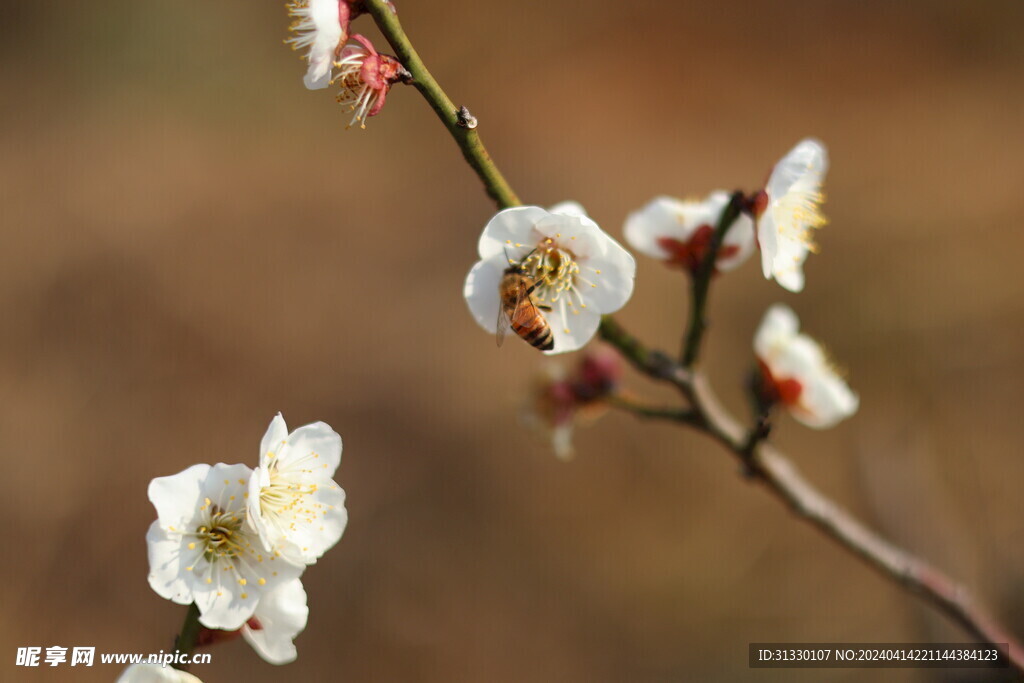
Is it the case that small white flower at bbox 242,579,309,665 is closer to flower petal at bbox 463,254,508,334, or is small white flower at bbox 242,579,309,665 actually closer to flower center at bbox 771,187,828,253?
flower petal at bbox 463,254,508,334

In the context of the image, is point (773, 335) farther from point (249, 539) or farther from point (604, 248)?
point (249, 539)

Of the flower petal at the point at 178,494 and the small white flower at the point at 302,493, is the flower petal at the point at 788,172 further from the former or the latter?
the flower petal at the point at 178,494

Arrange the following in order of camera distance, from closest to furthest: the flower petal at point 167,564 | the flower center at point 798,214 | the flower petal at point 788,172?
the flower petal at point 167,564
the flower petal at point 788,172
the flower center at point 798,214

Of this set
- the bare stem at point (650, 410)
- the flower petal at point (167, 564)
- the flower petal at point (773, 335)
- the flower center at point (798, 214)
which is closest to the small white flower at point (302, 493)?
the flower petal at point (167, 564)

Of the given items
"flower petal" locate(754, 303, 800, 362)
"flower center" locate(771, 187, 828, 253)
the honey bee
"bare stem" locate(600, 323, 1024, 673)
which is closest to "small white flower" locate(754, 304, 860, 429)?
"flower petal" locate(754, 303, 800, 362)

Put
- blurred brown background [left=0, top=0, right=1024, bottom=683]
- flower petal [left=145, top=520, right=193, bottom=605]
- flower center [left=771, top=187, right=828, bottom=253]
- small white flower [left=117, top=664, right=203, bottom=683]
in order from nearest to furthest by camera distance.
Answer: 1. small white flower [left=117, top=664, right=203, bottom=683]
2. flower petal [left=145, top=520, right=193, bottom=605]
3. flower center [left=771, top=187, right=828, bottom=253]
4. blurred brown background [left=0, top=0, right=1024, bottom=683]

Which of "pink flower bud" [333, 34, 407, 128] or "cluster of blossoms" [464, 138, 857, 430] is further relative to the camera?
"cluster of blossoms" [464, 138, 857, 430]

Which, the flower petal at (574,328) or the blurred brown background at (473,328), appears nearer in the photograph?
the flower petal at (574,328)

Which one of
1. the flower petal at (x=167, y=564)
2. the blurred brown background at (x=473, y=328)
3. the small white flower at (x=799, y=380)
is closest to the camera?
the flower petal at (x=167, y=564)
